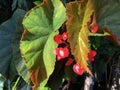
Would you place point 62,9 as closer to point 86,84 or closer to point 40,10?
point 40,10

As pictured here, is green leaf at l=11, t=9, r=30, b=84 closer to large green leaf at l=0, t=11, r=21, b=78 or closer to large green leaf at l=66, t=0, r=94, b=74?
large green leaf at l=0, t=11, r=21, b=78

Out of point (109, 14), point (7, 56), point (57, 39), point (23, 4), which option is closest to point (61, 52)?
point (57, 39)

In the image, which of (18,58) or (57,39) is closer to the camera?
(57,39)

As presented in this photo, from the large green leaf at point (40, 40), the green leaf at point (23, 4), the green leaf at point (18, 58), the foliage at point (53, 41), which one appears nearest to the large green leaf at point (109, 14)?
the foliage at point (53, 41)

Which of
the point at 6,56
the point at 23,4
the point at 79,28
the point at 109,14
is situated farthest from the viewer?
the point at 23,4

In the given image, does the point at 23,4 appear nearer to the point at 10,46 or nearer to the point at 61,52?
the point at 10,46

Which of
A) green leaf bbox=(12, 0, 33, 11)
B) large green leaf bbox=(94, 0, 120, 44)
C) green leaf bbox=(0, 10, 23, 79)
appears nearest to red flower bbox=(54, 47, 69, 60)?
large green leaf bbox=(94, 0, 120, 44)

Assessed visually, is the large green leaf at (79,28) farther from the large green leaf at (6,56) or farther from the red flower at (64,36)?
the large green leaf at (6,56)
